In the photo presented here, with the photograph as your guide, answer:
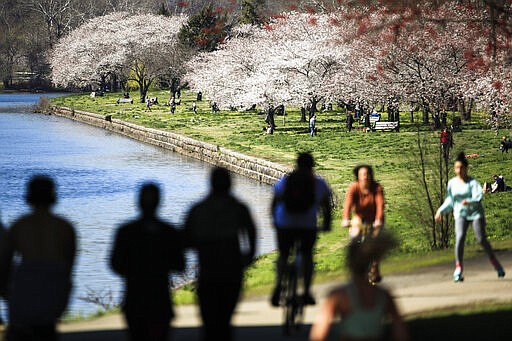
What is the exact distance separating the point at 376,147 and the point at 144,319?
4069 cm

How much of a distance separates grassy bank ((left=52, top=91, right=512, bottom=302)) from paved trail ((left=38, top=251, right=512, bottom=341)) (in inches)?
41.0

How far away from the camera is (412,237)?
23000 millimetres

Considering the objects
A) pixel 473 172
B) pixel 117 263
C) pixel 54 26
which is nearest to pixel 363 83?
pixel 473 172

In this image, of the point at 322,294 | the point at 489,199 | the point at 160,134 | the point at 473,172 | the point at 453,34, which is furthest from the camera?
the point at 160,134

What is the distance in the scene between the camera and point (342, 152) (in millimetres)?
46344

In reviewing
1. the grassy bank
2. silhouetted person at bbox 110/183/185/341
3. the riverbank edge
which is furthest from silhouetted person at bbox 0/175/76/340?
the riverbank edge

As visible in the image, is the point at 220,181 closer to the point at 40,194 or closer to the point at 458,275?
the point at 40,194

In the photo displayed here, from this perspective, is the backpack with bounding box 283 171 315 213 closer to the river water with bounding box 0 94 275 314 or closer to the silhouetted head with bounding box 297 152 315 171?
the silhouetted head with bounding box 297 152 315 171

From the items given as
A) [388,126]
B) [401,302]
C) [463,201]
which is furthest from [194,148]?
[401,302]

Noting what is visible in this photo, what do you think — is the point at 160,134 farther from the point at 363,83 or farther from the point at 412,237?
the point at 412,237

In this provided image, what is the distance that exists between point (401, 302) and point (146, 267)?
5.59 m

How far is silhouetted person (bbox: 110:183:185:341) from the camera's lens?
299 inches

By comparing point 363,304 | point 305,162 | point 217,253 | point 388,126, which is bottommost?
point 388,126

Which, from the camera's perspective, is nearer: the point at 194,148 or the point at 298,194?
the point at 298,194
